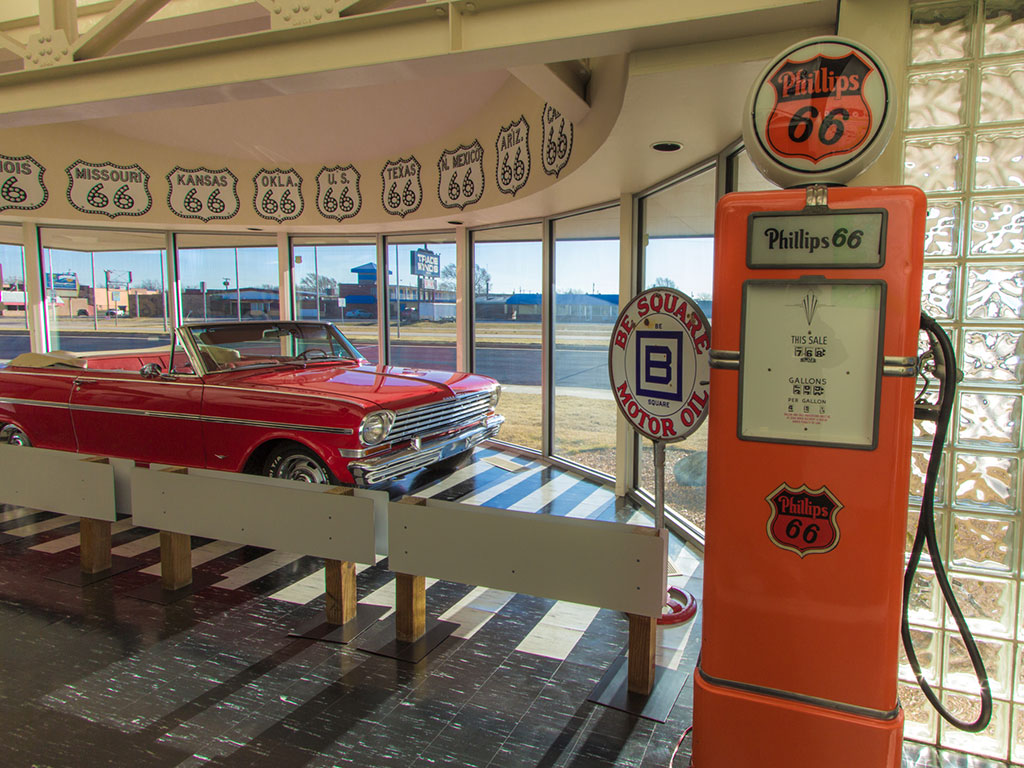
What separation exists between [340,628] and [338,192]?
6.14 metres

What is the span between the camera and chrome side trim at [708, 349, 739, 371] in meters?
1.96

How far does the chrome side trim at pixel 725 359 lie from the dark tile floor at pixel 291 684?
143cm

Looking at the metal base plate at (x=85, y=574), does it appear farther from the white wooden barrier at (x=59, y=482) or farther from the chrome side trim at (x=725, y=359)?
the chrome side trim at (x=725, y=359)

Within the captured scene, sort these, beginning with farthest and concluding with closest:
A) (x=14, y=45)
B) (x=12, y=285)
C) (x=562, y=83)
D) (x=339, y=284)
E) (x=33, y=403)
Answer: (x=339, y=284) → (x=12, y=285) → (x=33, y=403) → (x=562, y=83) → (x=14, y=45)

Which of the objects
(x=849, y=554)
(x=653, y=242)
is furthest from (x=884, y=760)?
(x=653, y=242)

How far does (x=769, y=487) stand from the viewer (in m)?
1.94

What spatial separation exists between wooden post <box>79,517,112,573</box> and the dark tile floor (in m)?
0.18

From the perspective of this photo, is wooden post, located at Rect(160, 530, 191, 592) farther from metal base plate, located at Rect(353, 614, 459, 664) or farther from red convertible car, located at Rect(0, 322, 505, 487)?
metal base plate, located at Rect(353, 614, 459, 664)

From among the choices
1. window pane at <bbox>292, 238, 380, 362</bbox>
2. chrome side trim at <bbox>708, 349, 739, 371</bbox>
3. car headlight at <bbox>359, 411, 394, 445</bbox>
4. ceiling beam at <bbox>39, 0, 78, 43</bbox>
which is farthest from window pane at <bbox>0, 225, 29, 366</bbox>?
chrome side trim at <bbox>708, 349, 739, 371</bbox>

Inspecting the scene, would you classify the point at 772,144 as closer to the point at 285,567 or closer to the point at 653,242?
the point at 653,242

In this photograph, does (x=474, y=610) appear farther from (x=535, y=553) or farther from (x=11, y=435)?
(x=11, y=435)

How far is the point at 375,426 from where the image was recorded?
4.41 metres

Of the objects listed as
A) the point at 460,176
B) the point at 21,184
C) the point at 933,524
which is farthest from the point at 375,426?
the point at 21,184

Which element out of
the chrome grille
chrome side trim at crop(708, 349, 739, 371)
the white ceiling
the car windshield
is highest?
the white ceiling
